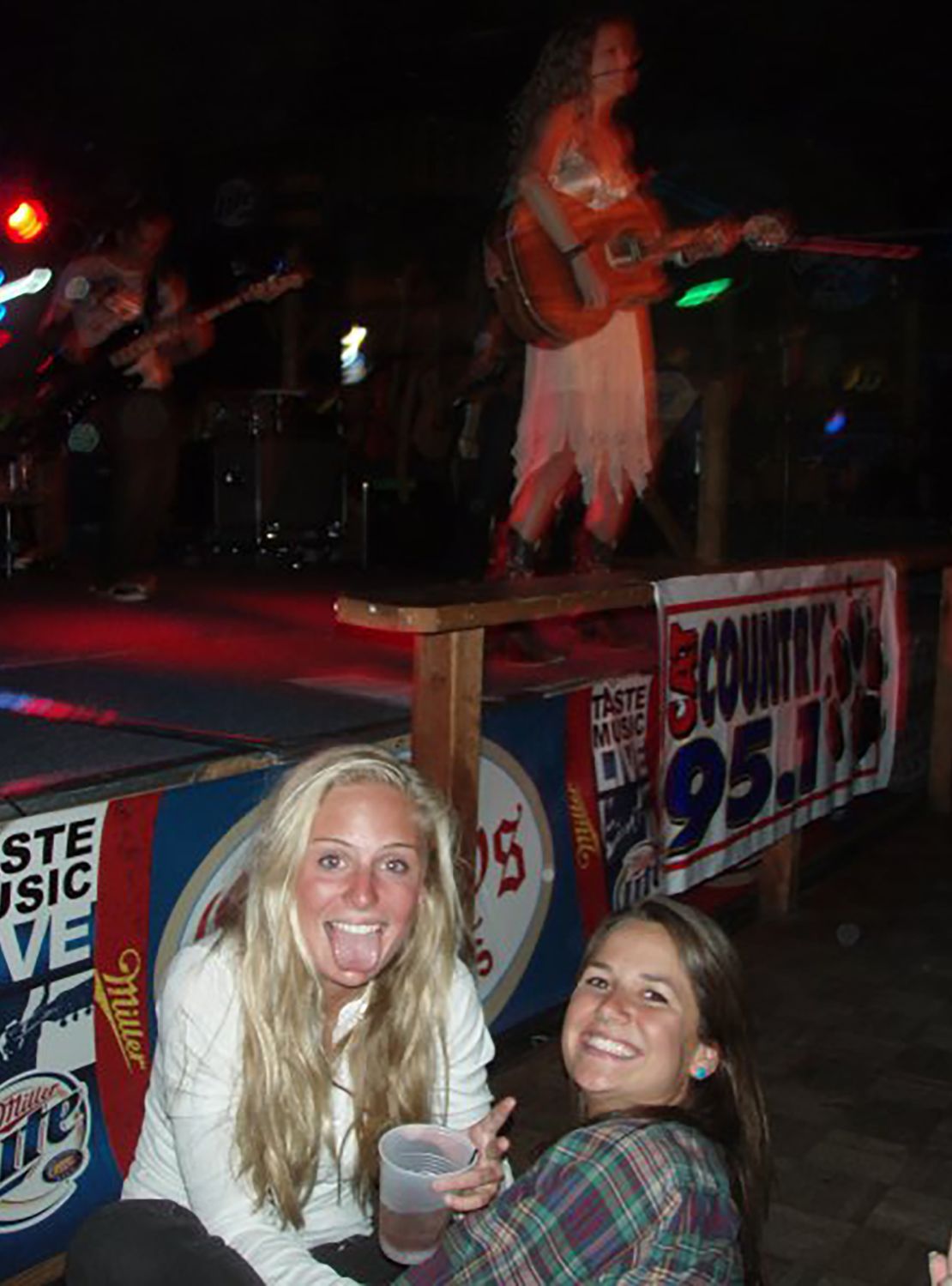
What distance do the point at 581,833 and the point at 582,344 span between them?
182 cm

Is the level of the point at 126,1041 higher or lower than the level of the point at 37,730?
lower

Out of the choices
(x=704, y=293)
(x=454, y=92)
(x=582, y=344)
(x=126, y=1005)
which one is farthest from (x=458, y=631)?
(x=454, y=92)

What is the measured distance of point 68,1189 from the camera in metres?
2.75

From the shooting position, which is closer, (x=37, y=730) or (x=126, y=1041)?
(x=126, y=1041)

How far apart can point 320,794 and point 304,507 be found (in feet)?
27.3

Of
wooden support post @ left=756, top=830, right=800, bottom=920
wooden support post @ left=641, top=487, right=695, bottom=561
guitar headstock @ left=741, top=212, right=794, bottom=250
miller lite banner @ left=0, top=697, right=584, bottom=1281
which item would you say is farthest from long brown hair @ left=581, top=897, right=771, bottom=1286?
wooden support post @ left=641, top=487, right=695, bottom=561

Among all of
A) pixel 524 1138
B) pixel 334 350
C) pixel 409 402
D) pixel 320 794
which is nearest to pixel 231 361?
pixel 334 350

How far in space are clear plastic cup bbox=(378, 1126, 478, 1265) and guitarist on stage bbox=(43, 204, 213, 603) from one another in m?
5.19

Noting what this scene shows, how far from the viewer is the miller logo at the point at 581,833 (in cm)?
414

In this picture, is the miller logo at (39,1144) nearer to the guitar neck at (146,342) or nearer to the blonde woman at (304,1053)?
the blonde woman at (304,1053)

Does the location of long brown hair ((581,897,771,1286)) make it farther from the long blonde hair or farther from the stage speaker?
the stage speaker

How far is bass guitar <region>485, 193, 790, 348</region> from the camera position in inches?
196

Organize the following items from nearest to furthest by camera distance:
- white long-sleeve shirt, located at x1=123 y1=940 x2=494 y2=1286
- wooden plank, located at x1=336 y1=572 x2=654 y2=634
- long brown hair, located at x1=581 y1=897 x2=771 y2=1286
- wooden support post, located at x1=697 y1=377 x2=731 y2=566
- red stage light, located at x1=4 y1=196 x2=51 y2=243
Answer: long brown hair, located at x1=581 y1=897 x2=771 y2=1286 < white long-sleeve shirt, located at x1=123 y1=940 x2=494 y2=1286 < wooden plank, located at x1=336 y1=572 x2=654 y2=634 < wooden support post, located at x1=697 y1=377 x2=731 y2=566 < red stage light, located at x1=4 y1=196 x2=51 y2=243

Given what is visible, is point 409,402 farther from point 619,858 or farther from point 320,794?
point 320,794
